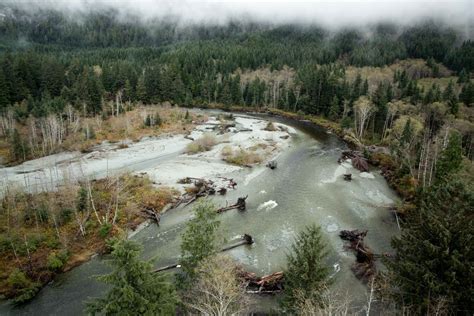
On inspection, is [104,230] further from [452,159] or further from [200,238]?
[452,159]

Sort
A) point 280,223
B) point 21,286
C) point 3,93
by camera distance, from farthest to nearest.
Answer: point 3,93, point 280,223, point 21,286

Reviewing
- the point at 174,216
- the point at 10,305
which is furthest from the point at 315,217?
the point at 10,305

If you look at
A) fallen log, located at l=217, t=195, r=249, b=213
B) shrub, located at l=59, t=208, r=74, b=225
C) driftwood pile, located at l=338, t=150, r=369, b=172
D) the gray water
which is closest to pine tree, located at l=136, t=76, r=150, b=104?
the gray water

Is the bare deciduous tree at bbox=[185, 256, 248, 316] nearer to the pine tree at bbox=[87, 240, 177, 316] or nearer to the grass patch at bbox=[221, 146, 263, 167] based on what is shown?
the pine tree at bbox=[87, 240, 177, 316]

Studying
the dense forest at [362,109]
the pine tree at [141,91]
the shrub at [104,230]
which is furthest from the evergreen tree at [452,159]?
the pine tree at [141,91]

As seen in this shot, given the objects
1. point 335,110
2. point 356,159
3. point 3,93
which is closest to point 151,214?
point 356,159

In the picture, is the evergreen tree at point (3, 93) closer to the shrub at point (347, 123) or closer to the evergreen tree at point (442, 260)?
the shrub at point (347, 123)
